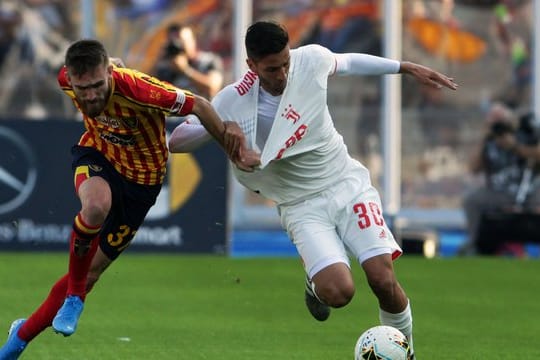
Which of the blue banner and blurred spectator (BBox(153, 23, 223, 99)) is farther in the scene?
blurred spectator (BBox(153, 23, 223, 99))

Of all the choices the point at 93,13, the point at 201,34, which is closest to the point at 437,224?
the point at 201,34

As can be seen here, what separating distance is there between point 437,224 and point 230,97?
10284 mm

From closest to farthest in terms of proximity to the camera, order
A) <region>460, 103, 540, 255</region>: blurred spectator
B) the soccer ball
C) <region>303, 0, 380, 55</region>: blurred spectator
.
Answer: the soccer ball < <region>460, 103, 540, 255</region>: blurred spectator < <region>303, 0, 380, 55</region>: blurred spectator

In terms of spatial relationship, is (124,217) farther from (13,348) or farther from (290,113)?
(290,113)

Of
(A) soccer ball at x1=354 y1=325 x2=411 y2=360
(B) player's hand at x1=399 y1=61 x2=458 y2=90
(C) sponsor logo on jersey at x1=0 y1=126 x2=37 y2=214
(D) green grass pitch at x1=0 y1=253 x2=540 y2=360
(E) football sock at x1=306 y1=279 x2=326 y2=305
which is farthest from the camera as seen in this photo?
(C) sponsor logo on jersey at x1=0 y1=126 x2=37 y2=214

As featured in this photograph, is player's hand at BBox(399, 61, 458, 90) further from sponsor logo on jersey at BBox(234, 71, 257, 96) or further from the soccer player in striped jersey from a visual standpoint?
the soccer player in striped jersey

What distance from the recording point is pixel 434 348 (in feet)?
29.0

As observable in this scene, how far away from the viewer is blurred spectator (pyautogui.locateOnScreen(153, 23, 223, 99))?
622 inches

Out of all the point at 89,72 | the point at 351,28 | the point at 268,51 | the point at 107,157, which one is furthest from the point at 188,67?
the point at 89,72

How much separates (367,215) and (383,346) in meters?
0.97

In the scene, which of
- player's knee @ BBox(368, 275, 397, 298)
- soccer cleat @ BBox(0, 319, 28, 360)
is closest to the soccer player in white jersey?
player's knee @ BBox(368, 275, 397, 298)

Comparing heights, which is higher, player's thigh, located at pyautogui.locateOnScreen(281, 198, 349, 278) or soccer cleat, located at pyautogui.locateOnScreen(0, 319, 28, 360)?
player's thigh, located at pyautogui.locateOnScreen(281, 198, 349, 278)

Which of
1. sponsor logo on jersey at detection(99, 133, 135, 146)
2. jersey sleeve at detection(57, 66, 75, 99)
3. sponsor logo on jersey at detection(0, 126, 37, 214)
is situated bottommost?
sponsor logo on jersey at detection(0, 126, 37, 214)

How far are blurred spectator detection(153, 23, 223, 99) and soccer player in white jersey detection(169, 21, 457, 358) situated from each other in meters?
7.64
